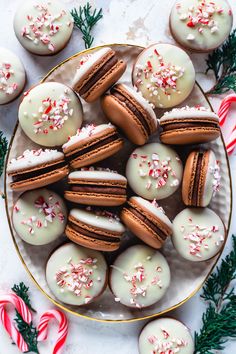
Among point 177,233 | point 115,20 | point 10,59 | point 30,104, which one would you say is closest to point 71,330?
point 177,233

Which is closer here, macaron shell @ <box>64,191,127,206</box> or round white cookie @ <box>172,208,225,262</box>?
macaron shell @ <box>64,191,127,206</box>

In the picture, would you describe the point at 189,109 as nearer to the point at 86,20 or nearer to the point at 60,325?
the point at 86,20

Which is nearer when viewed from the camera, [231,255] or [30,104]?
[30,104]

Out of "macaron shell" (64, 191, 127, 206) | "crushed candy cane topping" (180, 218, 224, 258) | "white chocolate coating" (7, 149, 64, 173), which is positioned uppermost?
"white chocolate coating" (7, 149, 64, 173)

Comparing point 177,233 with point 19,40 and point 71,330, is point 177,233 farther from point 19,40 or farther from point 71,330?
point 19,40

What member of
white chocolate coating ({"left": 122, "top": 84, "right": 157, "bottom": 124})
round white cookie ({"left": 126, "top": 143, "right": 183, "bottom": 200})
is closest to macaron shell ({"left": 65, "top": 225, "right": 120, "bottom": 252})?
round white cookie ({"left": 126, "top": 143, "right": 183, "bottom": 200})

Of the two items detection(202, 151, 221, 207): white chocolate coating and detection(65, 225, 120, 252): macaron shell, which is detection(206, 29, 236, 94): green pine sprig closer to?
detection(202, 151, 221, 207): white chocolate coating

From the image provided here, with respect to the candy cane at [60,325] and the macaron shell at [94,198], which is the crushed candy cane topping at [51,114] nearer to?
the macaron shell at [94,198]
